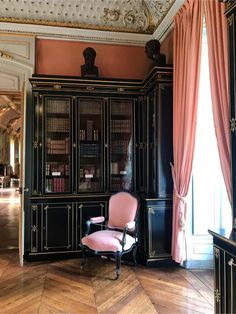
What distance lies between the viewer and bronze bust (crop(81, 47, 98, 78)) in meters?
4.32

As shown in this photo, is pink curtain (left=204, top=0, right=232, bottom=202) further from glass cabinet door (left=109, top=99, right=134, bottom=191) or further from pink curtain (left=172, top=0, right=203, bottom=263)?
glass cabinet door (left=109, top=99, right=134, bottom=191)

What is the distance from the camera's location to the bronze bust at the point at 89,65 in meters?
4.32

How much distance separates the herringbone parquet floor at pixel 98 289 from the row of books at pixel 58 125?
1.92 metres

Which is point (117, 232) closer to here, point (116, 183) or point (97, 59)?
point (116, 183)

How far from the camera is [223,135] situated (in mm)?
2432

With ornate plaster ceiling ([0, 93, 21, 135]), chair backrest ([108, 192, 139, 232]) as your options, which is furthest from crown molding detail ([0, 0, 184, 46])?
ornate plaster ceiling ([0, 93, 21, 135])

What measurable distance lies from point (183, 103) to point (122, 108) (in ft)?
4.02

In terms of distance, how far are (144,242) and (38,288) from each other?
1.50 metres

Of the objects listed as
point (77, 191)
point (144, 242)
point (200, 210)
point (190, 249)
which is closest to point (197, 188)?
point (200, 210)

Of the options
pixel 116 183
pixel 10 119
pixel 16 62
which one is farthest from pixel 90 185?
pixel 10 119

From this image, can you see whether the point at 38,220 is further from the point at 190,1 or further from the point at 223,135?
the point at 190,1

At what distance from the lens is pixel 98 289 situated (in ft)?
10.1

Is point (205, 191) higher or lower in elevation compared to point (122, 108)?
lower

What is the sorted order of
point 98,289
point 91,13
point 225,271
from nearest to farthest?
1. point 225,271
2. point 98,289
3. point 91,13
